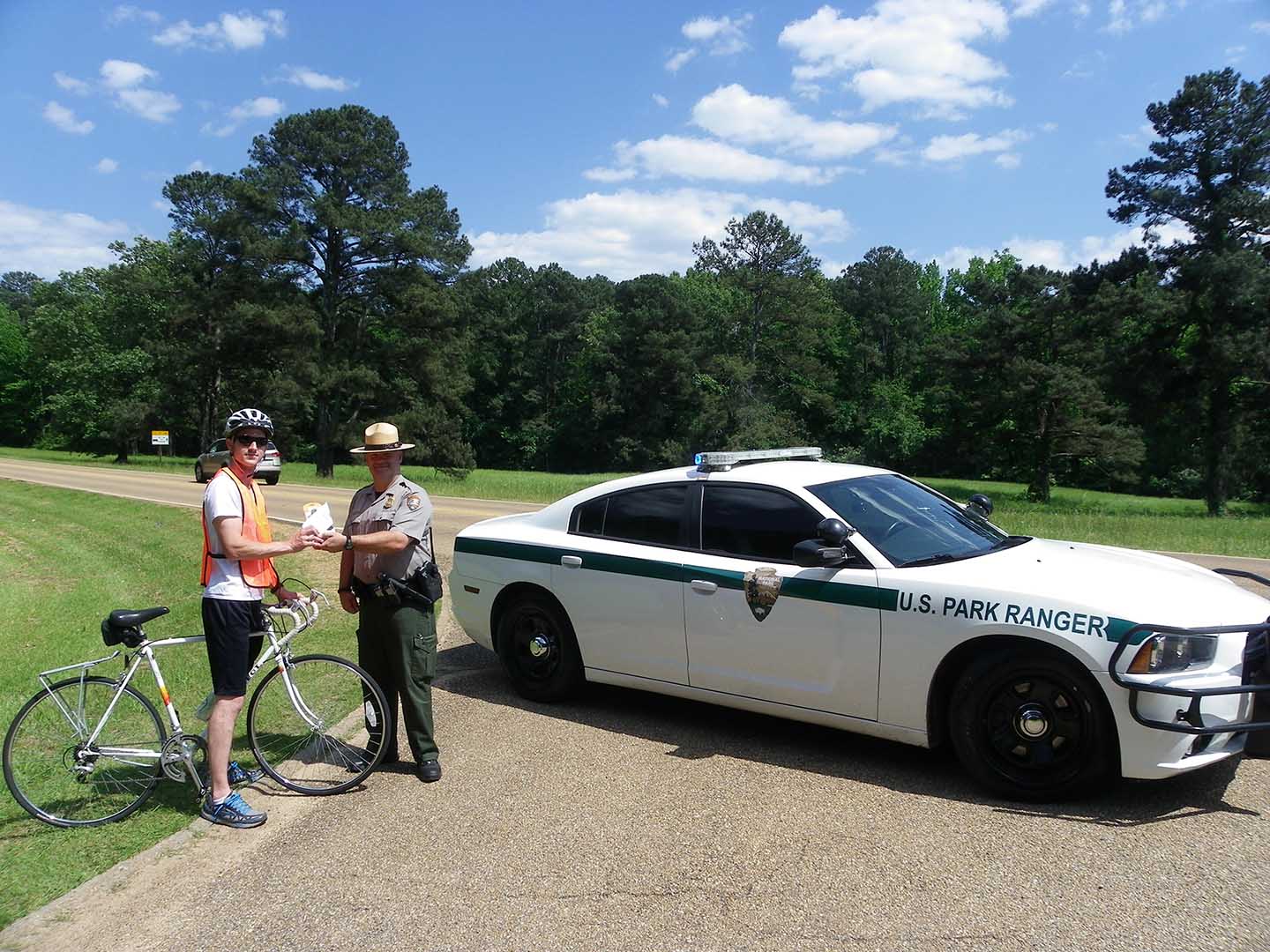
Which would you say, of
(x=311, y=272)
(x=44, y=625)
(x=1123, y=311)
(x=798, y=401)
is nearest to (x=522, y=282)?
(x=798, y=401)

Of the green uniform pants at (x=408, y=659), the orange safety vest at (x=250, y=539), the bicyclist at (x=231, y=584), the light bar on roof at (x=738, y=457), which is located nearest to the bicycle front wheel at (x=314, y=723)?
the green uniform pants at (x=408, y=659)

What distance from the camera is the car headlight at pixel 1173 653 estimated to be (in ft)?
13.7

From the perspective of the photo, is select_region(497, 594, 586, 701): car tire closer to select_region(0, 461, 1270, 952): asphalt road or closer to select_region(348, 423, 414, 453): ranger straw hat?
select_region(0, 461, 1270, 952): asphalt road

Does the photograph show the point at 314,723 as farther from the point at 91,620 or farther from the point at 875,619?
the point at 91,620

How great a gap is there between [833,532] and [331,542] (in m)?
2.57

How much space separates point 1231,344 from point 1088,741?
3595 centimetres

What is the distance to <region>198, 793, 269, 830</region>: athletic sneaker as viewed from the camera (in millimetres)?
4527

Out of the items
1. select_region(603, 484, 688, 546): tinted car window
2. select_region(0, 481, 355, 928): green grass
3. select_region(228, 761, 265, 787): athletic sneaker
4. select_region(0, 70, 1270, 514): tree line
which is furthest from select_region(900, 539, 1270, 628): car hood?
select_region(0, 70, 1270, 514): tree line

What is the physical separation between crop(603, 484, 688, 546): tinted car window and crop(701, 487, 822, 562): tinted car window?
0.21 m

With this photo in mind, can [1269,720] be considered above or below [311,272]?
below

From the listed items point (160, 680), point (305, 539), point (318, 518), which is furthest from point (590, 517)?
point (160, 680)

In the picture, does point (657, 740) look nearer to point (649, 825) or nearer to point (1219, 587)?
point (649, 825)

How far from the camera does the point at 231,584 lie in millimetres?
4547

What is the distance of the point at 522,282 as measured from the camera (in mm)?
93000
